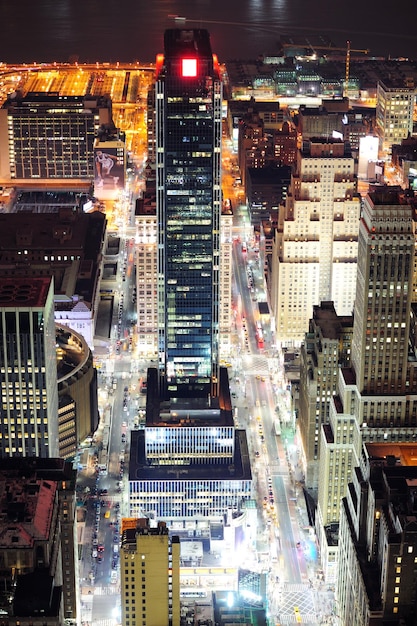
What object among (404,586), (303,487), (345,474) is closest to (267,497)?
(303,487)

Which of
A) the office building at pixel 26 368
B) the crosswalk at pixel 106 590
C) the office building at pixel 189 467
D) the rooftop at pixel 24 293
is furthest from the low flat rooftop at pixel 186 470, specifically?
the rooftop at pixel 24 293

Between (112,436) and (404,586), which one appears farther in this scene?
(112,436)

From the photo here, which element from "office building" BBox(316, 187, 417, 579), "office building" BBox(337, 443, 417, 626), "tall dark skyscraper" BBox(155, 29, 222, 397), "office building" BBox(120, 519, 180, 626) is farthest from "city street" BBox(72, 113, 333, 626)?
"office building" BBox(120, 519, 180, 626)

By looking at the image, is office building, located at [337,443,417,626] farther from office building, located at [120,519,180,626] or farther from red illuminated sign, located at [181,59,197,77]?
red illuminated sign, located at [181,59,197,77]

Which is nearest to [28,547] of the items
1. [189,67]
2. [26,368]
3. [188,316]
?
[26,368]

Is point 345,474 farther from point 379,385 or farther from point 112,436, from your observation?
point 112,436

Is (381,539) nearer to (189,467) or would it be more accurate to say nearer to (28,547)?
(28,547)
